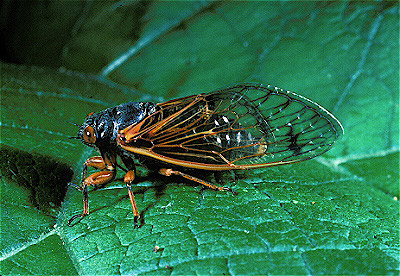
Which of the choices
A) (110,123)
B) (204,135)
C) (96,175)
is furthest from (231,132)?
(96,175)

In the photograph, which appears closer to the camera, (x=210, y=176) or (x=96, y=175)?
(x=96, y=175)

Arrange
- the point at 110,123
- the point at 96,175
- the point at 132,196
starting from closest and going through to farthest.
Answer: the point at 132,196
the point at 96,175
the point at 110,123

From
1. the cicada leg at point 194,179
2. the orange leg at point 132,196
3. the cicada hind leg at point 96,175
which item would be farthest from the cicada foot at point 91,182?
the cicada leg at point 194,179

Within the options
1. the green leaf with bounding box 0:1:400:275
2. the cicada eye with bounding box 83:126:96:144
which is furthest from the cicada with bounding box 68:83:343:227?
the green leaf with bounding box 0:1:400:275

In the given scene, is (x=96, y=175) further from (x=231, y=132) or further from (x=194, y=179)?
(x=231, y=132)

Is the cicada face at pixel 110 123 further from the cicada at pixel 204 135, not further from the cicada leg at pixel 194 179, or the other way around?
the cicada leg at pixel 194 179

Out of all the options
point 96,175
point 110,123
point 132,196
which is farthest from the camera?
point 110,123

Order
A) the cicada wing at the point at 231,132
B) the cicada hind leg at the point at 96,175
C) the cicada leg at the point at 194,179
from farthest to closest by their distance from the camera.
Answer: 1. the cicada wing at the point at 231,132
2. the cicada leg at the point at 194,179
3. the cicada hind leg at the point at 96,175

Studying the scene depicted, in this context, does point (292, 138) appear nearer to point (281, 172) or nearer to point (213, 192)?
point (281, 172)
